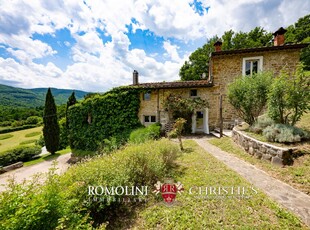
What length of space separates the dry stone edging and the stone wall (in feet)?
2.05

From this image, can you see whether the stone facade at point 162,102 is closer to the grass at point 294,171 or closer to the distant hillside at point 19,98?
the grass at point 294,171

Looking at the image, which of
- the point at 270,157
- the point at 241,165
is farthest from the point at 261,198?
the point at 270,157

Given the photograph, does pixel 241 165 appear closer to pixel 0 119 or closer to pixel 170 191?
pixel 170 191

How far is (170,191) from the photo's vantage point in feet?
12.2

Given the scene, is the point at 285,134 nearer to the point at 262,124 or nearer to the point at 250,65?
the point at 262,124

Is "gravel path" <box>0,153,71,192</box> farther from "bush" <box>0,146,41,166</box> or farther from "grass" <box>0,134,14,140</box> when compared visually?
"grass" <box>0,134,14,140</box>

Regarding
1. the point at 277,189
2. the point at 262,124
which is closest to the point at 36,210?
the point at 277,189

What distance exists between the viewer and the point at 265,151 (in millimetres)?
5188

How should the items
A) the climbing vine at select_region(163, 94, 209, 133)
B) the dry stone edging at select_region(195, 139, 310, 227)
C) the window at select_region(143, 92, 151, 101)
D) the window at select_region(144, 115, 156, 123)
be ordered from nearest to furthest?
the dry stone edging at select_region(195, 139, 310, 227)
the climbing vine at select_region(163, 94, 209, 133)
the window at select_region(143, 92, 151, 101)
the window at select_region(144, 115, 156, 123)

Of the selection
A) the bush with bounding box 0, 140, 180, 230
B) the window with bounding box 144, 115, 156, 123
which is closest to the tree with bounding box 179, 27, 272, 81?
the window with bounding box 144, 115, 156, 123

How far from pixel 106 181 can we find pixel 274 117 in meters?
6.82

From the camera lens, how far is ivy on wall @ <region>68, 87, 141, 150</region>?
12430 mm

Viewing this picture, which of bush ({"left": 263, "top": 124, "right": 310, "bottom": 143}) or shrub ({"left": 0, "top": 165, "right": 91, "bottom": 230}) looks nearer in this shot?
shrub ({"left": 0, "top": 165, "right": 91, "bottom": 230})

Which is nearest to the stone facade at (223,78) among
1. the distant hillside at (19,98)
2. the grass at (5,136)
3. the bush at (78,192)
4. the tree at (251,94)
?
the tree at (251,94)
